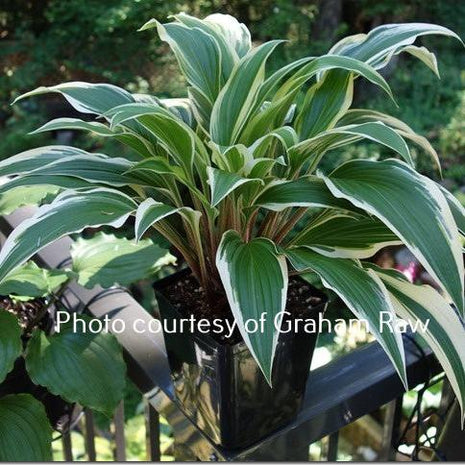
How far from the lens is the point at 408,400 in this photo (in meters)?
1.68

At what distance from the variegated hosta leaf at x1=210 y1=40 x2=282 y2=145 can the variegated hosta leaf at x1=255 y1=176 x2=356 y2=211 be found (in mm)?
79

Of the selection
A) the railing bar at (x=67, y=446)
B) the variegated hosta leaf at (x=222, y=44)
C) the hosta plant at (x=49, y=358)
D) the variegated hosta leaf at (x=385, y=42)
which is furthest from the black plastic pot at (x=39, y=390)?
the variegated hosta leaf at (x=385, y=42)

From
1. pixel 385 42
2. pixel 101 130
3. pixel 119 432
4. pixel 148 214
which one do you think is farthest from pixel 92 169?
pixel 119 432

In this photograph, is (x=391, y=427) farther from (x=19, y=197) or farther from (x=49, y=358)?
(x=19, y=197)

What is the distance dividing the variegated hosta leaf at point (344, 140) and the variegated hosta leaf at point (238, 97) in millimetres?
74

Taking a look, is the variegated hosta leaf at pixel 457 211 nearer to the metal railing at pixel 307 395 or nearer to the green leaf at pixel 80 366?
the metal railing at pixel 307 395

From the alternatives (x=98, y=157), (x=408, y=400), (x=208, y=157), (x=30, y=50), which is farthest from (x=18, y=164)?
(x=30, y=50)

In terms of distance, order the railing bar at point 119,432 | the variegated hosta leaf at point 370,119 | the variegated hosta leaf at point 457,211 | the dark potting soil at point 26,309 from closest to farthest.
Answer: the variegated hosta leaf at point 457,211 < the variegated hosta leaf at point 370,119 < the dark potting soil at point 26,309 < the railing bar at point 119,432

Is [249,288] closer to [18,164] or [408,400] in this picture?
[18,164]

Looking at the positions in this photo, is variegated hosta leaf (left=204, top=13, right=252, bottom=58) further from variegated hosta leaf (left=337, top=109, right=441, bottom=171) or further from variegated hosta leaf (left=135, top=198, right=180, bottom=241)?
variegated hosta leaf (left=135, top=198, right=180, bottom=241)

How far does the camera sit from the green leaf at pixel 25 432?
76cm

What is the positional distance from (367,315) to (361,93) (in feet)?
12.5

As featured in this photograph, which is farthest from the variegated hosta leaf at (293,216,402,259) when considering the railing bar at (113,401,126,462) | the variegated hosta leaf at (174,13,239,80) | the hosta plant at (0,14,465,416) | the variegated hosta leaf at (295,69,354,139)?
the railing bar at (113,401,126,462)

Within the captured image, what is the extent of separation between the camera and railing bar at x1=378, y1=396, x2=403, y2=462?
931 millimetres
